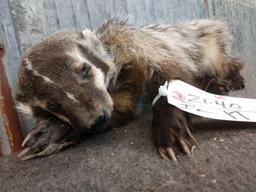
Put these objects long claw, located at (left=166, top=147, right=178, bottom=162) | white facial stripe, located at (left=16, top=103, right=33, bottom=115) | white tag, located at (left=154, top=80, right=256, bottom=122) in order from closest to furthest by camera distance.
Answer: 1. long claw, located at (left=166, top=147, right=178, bottom=162)
2. white tag, located at (left=154, top=80, right=256, bottom=122)
3. white facial stripe, located at (left=16, top=103, right=33, bottom=115)

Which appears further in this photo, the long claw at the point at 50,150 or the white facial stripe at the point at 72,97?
the long claw at the point at 50,150

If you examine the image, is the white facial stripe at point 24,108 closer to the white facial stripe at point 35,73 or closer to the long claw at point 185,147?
the white facial stripe at point 35,73

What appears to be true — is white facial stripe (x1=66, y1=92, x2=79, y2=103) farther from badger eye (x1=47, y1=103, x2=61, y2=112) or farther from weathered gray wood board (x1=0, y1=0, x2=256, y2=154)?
weathered gray wood board (x1=0, y1=0, x2=256, y2=154)

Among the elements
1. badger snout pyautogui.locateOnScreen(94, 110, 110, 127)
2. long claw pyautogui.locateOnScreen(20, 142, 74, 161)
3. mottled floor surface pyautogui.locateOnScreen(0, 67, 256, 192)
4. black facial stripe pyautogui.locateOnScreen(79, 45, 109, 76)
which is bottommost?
long claw pyautogui.locateOnScreen(20, 142, 74, 161)

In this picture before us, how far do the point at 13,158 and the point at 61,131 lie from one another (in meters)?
0.20

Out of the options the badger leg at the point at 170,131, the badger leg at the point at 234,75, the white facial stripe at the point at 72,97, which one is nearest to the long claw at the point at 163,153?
the badger leg at the point at 170,131

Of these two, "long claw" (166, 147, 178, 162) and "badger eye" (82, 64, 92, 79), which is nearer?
"long claw" (166, 147, 178, 162)

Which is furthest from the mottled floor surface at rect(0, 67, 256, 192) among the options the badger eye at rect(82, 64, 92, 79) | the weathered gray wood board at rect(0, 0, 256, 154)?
the weathered gray wood board at rect(0, 0, 256, 154)

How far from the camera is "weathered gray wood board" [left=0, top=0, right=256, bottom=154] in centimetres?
188

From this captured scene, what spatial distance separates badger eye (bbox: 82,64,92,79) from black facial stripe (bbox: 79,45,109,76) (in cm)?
9

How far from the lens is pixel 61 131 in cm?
170

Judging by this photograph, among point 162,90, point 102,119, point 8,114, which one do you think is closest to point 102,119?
point 102,119

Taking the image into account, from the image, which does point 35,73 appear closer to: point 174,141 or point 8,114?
point 8,114

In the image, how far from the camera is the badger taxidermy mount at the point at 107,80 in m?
1.51
